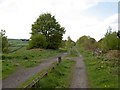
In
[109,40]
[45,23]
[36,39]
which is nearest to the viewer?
[109,40]

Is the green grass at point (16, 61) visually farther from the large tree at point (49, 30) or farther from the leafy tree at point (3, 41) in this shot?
the large tree at point (49, 30)

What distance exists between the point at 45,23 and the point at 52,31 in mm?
3171

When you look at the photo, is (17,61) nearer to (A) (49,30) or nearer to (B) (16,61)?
(B) (16,61)

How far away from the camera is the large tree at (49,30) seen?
281 feet

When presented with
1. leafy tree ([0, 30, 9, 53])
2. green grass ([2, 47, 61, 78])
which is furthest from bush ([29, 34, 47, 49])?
green grass ([2, 47, 61, 78])

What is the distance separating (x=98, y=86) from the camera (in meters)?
20.6

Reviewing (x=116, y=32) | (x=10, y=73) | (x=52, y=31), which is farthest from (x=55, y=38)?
(x=10, y=73)

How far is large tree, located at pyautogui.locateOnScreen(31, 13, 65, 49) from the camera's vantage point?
8562 centimetres

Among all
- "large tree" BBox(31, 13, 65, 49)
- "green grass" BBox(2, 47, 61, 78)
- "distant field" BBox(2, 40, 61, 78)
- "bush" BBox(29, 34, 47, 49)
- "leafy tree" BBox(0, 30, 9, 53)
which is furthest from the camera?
→ "large tree" BBox(31, 13, 65, 49)

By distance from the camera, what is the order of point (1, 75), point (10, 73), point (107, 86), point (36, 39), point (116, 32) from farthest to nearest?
point (36, 39) → point (116, 32) → point (10, 73) → point (1, 75) → point (107, 86)

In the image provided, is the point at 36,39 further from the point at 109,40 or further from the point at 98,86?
the point at 98,86

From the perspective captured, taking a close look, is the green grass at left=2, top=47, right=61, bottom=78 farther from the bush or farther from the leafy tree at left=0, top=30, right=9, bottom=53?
the bush

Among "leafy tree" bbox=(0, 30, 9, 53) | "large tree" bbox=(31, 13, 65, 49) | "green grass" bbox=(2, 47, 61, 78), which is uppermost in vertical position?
"large tree" bbox=(31, 13, 65, 49)

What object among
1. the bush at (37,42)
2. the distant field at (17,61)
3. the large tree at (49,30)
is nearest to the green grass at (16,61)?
the distant field at (17,61)
